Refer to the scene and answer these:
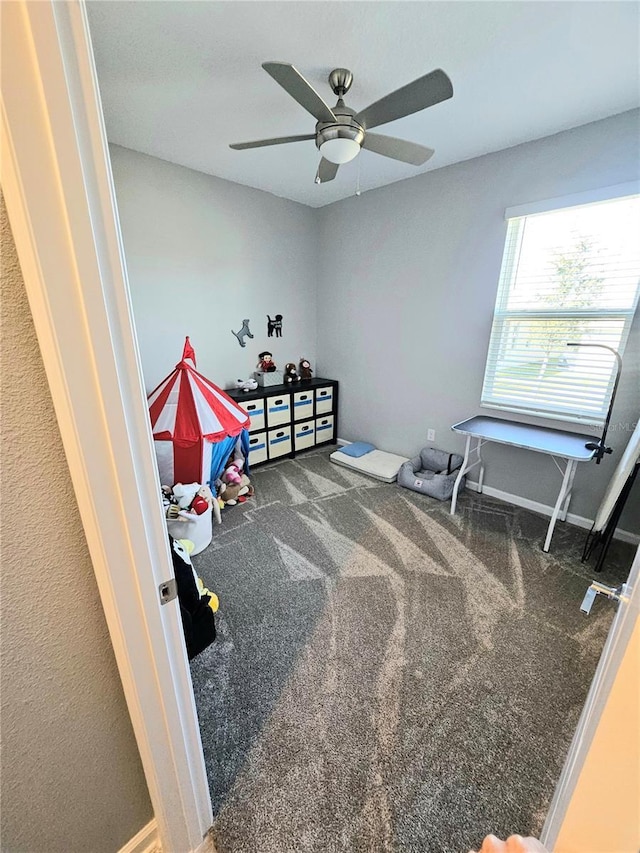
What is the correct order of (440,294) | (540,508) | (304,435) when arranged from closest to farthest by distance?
1. (540,508)
2. (440,294)
3. (304,435)

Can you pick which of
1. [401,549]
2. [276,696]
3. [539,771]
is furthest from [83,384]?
[401,549]

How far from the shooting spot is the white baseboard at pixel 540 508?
2.33 metres

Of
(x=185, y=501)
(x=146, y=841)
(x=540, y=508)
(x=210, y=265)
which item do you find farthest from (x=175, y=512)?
(x=540, y=508)

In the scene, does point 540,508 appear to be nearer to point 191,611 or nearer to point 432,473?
point 432,473

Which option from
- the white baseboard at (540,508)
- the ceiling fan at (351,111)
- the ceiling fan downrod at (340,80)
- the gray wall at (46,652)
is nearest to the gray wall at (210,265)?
the ceiling fan at (351,111)

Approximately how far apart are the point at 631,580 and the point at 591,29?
219 cm

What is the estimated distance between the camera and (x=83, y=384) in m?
0.54

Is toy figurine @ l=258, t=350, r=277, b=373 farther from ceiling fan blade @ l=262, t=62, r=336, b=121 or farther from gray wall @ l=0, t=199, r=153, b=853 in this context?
gray wall @ l=0, t=199, r=153, b=853

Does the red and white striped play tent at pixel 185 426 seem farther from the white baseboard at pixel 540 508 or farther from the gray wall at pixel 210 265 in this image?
the white baseboard at pixel 540 508

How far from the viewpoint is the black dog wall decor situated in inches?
143

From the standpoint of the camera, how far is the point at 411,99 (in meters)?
1.47

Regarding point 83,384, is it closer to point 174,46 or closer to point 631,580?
point 631,580

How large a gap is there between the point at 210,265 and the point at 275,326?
2.82ft

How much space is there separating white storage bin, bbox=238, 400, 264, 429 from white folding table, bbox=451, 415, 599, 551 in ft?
5.75
